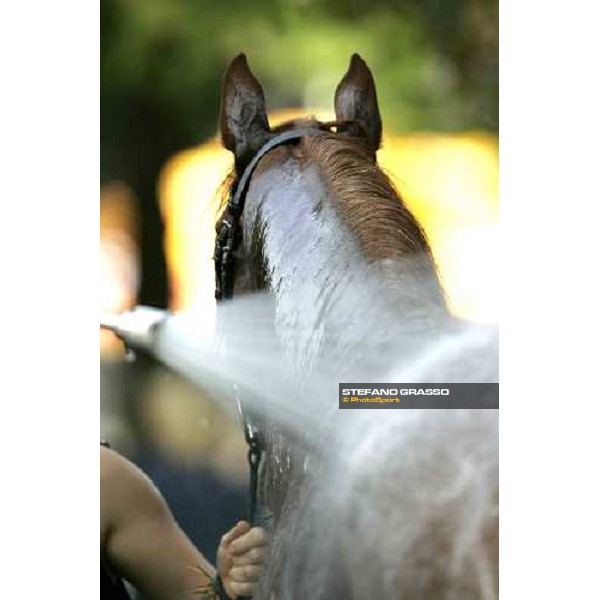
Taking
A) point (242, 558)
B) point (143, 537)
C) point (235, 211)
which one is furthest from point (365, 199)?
point (143, 537)

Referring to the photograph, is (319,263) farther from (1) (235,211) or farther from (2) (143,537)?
(2) (143,537)

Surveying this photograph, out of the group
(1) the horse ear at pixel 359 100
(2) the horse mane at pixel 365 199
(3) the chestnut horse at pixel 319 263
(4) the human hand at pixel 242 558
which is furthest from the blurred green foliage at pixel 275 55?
(4) the human hand at pixel 242 558

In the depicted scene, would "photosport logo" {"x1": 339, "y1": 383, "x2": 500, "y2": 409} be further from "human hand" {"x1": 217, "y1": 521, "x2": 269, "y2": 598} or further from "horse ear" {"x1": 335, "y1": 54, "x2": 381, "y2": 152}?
"horse ear" {"x1": 335, "y1": 54, "x2": 381, "y2": 152}

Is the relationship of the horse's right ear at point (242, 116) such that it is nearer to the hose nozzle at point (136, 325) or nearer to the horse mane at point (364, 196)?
the horse mane at point (364, 196)

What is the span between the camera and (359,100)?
6.48 feet

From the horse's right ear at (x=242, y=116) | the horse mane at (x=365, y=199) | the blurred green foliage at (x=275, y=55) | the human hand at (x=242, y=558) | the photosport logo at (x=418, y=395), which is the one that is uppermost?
the blurred green foliage at (x=275, y=55)

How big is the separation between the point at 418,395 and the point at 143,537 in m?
A: 0.63

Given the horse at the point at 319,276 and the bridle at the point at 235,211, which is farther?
the bridle at the point at 235,211

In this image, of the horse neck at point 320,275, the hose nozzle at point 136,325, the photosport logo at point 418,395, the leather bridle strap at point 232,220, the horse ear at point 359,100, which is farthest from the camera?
the hose nozzle at point 136,325

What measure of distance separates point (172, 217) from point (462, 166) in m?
0.54

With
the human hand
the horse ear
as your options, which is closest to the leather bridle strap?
the horse ear

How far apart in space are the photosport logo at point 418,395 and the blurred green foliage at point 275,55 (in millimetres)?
470

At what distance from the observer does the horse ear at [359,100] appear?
195cm
